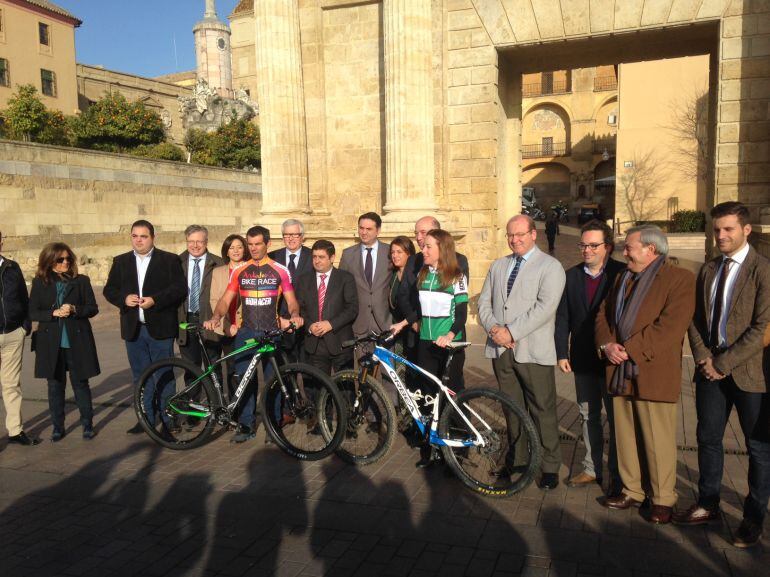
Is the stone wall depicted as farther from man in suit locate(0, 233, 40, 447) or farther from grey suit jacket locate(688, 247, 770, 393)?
grey suit jacket locate(688, 247, 770, 393)

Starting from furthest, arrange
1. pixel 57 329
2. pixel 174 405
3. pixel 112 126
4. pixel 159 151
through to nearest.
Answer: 1. pixel 159 151
2. pixel 112 126
3. pixel 57 329
4. pixel 174 405

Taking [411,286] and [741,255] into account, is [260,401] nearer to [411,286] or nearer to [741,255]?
[411,286]

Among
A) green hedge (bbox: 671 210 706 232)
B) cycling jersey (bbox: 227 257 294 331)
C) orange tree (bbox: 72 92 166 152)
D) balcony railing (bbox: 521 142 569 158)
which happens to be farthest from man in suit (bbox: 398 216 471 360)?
balcony railing (bbox: 521 142 569 158)

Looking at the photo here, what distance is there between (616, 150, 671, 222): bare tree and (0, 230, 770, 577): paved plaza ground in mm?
32464

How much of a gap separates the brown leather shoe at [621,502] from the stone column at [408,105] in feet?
23.6

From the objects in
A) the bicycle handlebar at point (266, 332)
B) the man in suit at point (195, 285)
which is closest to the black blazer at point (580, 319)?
the bicycle handlebar at point (266, 332)

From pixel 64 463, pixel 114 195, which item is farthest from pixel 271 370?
pixel 114 195

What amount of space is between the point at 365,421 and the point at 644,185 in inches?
1348

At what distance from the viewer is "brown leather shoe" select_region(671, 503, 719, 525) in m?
4.08

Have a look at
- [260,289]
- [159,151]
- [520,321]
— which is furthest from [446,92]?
[159,151]

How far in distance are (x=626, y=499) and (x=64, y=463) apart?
4.59 meters

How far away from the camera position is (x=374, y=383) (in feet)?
17.2

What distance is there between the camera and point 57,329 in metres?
6.16

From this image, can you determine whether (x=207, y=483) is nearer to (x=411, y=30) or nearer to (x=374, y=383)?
(x=374, y=383)
